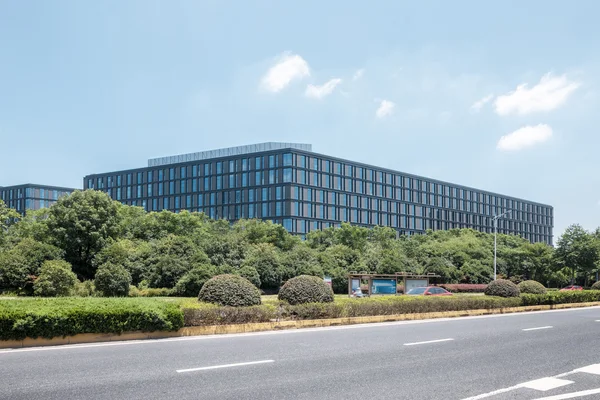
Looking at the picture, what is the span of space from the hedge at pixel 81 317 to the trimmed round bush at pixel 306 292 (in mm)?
5399

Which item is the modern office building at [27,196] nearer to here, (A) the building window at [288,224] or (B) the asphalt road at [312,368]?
(A) the building window at [288,224]

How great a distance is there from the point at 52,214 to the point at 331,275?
25.7 meters

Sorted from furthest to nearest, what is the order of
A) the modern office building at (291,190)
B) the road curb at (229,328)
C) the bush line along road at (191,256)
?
1. the modern office building at (291,190)
2. the bush line along road at (191,256)
3. the road curb at (229,328)

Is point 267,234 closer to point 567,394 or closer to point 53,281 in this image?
point 53,281

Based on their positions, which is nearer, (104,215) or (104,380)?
(104,380)

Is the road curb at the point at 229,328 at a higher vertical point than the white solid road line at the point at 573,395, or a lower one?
lower

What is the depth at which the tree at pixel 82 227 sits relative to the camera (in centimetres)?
4722

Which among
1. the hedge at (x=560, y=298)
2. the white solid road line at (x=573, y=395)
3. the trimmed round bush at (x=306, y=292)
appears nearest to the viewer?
the white solid road line at (x=573, y=395)

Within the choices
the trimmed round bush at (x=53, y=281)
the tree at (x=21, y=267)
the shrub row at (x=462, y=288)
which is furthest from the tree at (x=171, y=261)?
the shrub row at (x=462, y=288)

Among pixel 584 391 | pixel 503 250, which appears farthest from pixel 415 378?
pixel 503 250

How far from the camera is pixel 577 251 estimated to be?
67125 mm

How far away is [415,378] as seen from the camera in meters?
9.11

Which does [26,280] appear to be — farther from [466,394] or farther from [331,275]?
[466,394]

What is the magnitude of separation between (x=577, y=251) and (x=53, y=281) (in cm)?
5801
